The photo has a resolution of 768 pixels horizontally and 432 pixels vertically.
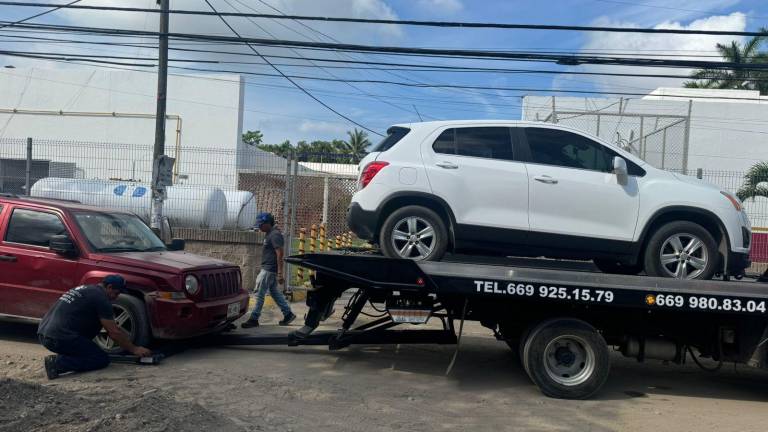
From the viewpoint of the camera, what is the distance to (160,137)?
1230cm

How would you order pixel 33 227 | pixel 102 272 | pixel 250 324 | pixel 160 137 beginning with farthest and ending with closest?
1. pixel 160 137
2. pixel 250 324
3. pixel 33 227
4. pixel 102 272

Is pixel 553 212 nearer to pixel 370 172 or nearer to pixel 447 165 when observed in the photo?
pixel 447 165

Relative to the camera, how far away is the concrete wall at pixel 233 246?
500 inches

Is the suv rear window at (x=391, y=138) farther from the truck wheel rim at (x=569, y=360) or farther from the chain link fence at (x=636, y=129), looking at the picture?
the chain link fence at (x=636, y=129)

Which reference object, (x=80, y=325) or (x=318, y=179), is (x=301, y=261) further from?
(x=318, y=179)

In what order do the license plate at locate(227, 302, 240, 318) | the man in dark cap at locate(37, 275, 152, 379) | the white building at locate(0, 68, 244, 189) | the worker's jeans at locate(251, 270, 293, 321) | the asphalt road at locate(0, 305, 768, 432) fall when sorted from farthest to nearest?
the white building at locate(0, 68, 244, 189)
the worker's jeans at locate(251, 270, 293, 321)
the license plate at locate(227, 302, 240, 318)
the man in dark cap at locate(37, 275, 152, 379)
the asphalt road at locate(0, 305, 768, 432)

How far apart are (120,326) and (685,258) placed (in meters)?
6.07

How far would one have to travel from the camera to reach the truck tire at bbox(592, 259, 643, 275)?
272 inches

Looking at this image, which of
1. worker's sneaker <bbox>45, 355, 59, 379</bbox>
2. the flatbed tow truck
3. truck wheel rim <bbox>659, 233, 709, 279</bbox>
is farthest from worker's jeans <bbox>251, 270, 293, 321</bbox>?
truck wheel rim <bbox>659, 233, 709, 279</bbox>

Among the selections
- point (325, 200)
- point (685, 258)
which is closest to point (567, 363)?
point (685, 258)

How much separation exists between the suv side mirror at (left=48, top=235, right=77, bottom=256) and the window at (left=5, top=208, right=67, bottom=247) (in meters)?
0.29

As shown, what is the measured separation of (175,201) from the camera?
13.2m

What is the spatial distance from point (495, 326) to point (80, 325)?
4.36m

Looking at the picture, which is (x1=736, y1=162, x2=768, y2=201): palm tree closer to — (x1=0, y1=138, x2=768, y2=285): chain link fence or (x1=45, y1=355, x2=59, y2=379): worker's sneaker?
(x1=0, y1=138, x2=768, y2=285): chain link fence
